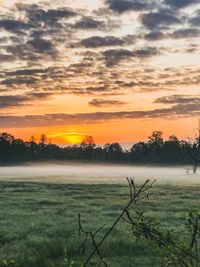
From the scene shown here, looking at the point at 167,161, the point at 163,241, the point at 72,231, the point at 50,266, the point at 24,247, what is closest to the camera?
the point at 163,241

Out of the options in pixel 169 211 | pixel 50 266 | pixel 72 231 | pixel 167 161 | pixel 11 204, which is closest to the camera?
pixel 50 266

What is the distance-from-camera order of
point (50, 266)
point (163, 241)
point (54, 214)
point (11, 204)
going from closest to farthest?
point (163, 241)
point (50, 266)
point (54, 214)
point (11, 204)

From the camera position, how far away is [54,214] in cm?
2984

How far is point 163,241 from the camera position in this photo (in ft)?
9.68

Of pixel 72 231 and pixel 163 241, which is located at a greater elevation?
pixel 163 241

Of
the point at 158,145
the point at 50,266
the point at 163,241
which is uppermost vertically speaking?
the point at 158,145

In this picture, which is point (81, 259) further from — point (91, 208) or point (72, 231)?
point (91, 208)

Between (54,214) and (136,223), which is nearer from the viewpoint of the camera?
(136,223)

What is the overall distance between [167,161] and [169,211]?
163m

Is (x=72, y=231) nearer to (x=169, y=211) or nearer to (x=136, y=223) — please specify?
(x=169, y=211)

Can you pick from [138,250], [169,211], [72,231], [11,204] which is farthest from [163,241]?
[11,204]

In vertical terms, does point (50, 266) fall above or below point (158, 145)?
below

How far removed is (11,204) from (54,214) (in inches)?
300

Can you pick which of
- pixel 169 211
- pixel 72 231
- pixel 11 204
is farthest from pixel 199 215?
pixel 11 204
